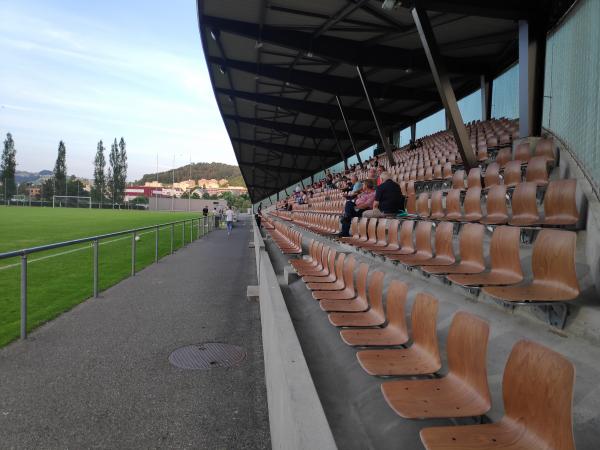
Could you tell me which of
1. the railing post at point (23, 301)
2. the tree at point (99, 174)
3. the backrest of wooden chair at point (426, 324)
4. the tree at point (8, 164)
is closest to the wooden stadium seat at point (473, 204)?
the backrest of wooden chair at point (426, 324)

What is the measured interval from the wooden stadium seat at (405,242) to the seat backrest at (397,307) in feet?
5.76

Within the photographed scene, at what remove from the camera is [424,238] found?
4422 mm

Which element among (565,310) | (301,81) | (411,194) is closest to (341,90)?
(301,81)

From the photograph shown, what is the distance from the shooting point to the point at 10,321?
16.3ft

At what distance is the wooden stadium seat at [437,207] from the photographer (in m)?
5.71

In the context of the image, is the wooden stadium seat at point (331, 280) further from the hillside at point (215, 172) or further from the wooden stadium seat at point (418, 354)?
the hillside at point (215, 172)

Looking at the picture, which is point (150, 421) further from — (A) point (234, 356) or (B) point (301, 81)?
(B) point (301, 81)

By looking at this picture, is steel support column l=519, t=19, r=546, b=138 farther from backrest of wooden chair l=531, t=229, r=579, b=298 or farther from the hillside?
the hillside

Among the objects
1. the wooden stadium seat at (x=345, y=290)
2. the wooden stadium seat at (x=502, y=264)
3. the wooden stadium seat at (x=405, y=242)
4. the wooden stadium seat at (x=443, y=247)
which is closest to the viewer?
the wooden stadium seat at (x=502, y=264)

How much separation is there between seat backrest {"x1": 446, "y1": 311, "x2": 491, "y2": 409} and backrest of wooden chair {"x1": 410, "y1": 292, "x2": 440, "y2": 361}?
0.17 metres

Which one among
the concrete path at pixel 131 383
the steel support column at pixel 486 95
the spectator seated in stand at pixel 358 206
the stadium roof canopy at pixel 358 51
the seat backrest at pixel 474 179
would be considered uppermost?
the stadium roof canopy at pixel 358 51

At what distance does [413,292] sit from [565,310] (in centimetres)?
149

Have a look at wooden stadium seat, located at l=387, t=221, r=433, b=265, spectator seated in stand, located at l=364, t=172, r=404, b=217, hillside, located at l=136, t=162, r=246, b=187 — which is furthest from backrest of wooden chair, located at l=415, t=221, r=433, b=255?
hillside, located at l=136, t=162, r=246, b=187

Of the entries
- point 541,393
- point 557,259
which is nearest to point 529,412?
point 541,393
